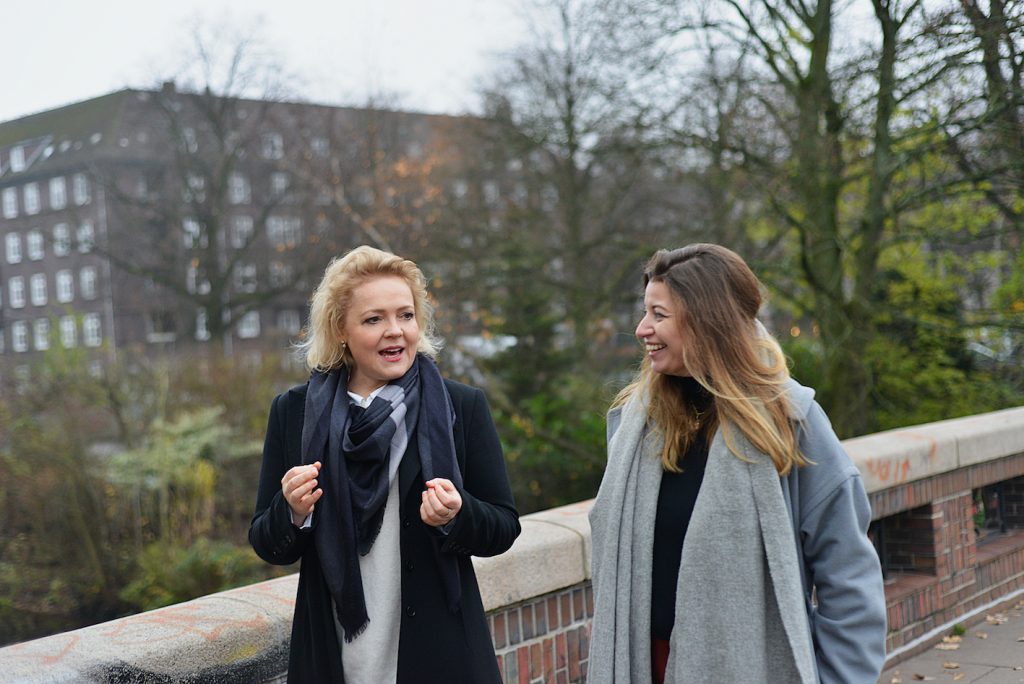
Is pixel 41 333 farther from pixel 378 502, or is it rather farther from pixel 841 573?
pixel 841 573

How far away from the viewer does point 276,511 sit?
2.52 m

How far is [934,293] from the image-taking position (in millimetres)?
12484

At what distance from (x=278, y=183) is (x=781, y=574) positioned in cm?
3963

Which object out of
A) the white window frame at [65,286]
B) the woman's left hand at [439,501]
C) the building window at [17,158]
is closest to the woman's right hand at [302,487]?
the woman's left hand at [439,501]

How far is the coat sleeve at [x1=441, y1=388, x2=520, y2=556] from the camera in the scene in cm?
255

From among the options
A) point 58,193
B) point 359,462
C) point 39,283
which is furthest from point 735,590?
point 39,283

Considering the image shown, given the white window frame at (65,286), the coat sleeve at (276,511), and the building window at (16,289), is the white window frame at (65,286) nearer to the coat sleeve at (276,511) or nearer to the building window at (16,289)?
the building window at (16,289)

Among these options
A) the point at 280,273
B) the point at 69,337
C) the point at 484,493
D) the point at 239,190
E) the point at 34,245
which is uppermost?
the point at 239,190

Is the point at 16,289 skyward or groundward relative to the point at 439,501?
skyward

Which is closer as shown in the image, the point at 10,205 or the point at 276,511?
the point at 276,511

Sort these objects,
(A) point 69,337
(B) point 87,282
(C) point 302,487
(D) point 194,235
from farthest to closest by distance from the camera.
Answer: (B) point 87,282, (D) point 194,235, (A) point 69,337, (C) point 302,487

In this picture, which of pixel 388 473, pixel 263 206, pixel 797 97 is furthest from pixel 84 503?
A: pixel 263 206

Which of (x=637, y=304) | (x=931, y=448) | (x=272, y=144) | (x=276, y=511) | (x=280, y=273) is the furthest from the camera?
(x=280, y=273)

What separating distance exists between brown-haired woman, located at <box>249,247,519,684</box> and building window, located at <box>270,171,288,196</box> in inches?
1335
